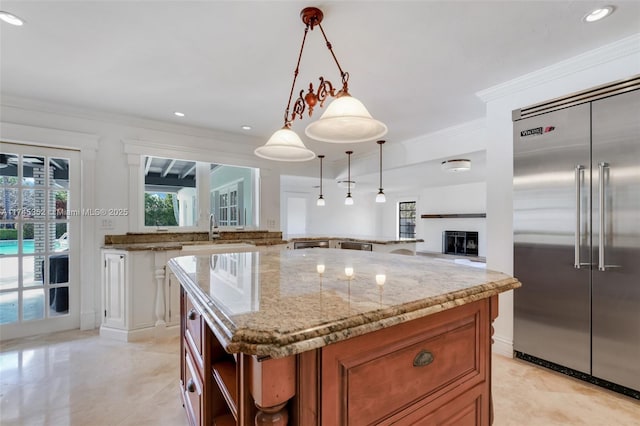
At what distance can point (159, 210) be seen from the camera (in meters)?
3.66

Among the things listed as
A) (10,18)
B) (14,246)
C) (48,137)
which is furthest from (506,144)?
(14,246)

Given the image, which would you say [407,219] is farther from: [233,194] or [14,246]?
[14,246]

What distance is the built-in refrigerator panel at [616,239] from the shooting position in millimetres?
1914

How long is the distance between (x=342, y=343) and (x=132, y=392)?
2.05 meters

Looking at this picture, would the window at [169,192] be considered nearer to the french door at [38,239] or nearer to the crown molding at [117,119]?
the crown molding at [117,119]

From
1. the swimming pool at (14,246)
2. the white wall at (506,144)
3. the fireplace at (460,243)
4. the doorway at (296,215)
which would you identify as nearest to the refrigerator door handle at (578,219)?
the white wall at (506,144)

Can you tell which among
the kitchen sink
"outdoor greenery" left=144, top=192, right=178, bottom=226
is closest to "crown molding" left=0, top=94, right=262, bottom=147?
"outdoor greenery" left=144, top=192, right=178, bottom=226

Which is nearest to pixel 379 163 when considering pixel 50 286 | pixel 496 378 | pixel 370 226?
pixel 496 378

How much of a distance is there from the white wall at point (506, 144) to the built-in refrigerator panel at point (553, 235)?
0.08 m

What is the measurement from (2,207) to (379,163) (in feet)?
14.9

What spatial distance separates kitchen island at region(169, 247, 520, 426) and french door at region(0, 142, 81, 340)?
2.64m

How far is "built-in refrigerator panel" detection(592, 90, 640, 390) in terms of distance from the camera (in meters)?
1.91

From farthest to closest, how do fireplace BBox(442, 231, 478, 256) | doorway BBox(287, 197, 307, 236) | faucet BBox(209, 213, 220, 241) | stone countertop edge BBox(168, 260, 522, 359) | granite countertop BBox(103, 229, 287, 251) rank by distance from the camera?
doorway BBox(287, 197, 307, 236), fireplace BBox(442, 231, 478, 256), faucet BBox(209, 213, 220, 241), granite countertop BBox(103, 229, 287, 251), stone countertop edge BBox(168, 260, 522, 359)

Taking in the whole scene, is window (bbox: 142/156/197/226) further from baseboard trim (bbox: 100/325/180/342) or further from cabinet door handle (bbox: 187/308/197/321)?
cabinet door handle (bbox: 187/308/197/321)
